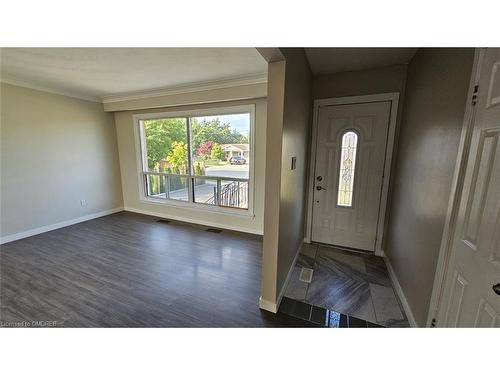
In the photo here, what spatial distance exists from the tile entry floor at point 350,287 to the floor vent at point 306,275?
36 millimetres

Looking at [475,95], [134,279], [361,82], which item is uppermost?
[361,82]

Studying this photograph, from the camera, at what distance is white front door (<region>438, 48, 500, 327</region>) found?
88cm

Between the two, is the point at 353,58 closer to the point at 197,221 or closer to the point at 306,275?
the point at 306,275

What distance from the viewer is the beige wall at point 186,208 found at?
316cm

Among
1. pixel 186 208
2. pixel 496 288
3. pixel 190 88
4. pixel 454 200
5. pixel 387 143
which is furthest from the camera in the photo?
pixel 186 208

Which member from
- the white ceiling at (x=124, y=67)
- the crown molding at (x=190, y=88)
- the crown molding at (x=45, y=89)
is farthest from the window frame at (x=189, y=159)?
the crown molding at (x=45, y=89)

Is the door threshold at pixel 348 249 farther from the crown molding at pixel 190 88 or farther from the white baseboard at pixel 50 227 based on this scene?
the white baseboard at pixel 50 227

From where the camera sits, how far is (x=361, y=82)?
250 cm

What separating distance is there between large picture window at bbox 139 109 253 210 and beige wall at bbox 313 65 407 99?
1121mm

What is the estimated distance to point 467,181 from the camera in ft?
3.58

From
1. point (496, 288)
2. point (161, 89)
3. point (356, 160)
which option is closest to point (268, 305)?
point (496, 288)

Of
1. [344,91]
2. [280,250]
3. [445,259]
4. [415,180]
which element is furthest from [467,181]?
[344,91]

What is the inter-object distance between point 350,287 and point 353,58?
249 cm
